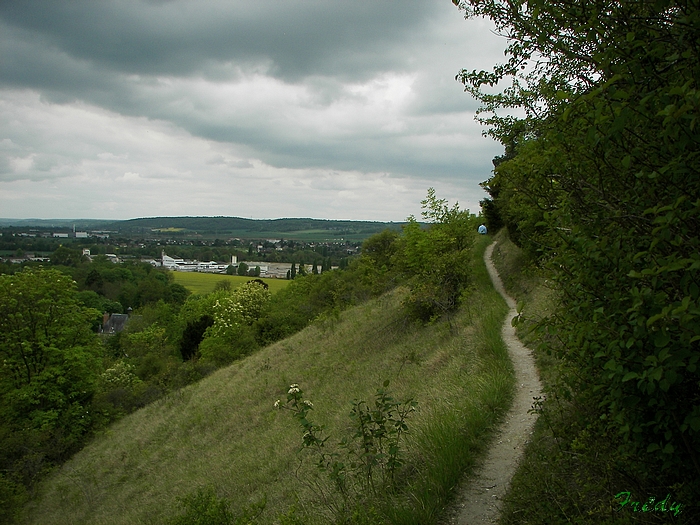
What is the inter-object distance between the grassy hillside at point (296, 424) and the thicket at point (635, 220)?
91.3 inches

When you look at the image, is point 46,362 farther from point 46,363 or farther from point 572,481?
point 572,481

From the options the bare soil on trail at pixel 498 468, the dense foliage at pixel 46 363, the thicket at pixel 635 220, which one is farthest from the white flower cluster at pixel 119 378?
the thicket at pixel 635 220

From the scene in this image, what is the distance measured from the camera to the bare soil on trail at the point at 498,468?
4746mm

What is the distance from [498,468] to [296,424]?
7.80 meters

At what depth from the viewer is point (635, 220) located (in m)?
2.92

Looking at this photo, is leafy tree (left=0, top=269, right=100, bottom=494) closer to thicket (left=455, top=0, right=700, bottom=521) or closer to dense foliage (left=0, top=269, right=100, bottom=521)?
dense foliage (left=0, top=269, right=100, bottom=521)

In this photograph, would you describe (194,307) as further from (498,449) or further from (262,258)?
(262,258)

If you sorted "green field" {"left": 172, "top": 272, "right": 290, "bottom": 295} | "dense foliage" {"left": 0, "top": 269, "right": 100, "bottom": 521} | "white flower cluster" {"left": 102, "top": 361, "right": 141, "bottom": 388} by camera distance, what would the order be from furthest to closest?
"green field" {"left": 172, "top": 272, "right": 290, "bottom": 295}, "white flower cluster" {"left": 102, "top": 361, "right": 141, "bottom": 388}, "dense foliage" {"left": 0, "top": 269, "right": 100, "bottom": 521}

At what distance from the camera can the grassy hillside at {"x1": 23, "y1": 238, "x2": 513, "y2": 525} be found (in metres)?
6.07

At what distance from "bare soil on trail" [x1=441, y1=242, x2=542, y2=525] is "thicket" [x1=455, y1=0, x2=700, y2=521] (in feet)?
4.62

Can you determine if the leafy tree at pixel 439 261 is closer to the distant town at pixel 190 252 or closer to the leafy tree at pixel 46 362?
the leafy tree at pixel 46 362

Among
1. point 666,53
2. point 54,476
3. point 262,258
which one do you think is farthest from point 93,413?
point 262,258
